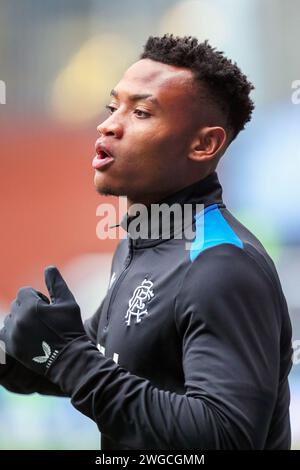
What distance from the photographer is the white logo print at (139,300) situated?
4.77ft

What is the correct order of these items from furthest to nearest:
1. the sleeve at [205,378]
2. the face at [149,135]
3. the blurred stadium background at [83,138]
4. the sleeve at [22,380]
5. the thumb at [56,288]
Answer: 1. the blurred stadium background at [83,138]
2. the sleeve at [22,380]
3. the face at [149,135]
4. the thumb at [56,288]
5. the sleeve at [205,378]

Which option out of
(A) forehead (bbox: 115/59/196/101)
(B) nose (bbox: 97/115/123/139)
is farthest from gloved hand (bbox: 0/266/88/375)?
(A) forehead (bbox: 115/59/196/101)

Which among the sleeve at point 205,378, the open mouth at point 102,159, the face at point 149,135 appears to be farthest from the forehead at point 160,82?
the sleeve at point 205,378

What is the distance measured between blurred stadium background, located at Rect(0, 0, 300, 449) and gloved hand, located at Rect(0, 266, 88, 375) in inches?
84.7

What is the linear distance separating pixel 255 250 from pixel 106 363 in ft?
1.26

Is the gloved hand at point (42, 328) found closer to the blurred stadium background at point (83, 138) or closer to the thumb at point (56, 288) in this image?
the thumb at point (56, 288)

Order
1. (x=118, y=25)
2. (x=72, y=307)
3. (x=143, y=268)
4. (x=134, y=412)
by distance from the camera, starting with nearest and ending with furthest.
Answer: (x=134, y=412) < (x=72, y=307) < (x=143, y=268) < (x=118, y=25)

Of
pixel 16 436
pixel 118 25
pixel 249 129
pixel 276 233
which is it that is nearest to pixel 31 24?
pixel 118 25

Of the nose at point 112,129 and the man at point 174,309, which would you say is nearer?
the man at point 174,309

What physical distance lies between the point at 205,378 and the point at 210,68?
702 mm

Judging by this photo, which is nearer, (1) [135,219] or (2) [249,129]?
(1) [135,219]

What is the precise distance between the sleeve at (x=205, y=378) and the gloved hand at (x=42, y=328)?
24mm
